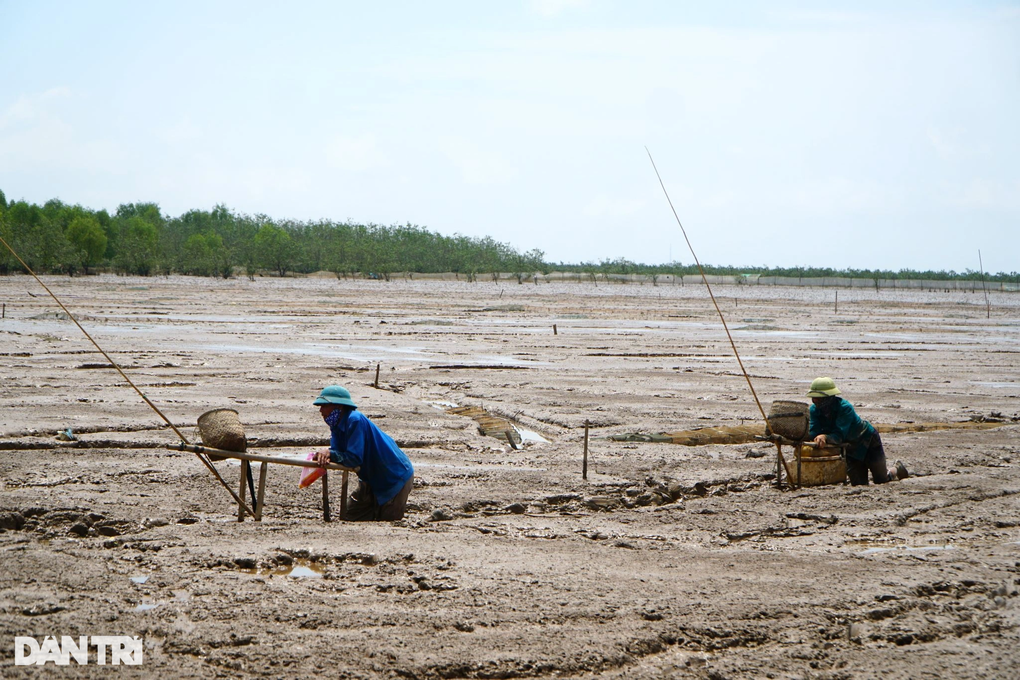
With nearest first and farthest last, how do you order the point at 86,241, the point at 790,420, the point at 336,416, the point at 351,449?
the point at 351,449
the point at 336,416
the point at 790,420
the point at 86,241

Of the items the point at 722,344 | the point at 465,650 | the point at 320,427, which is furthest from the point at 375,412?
the point at 722,344

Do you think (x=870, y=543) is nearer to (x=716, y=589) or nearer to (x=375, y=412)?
(x=716, y=589)

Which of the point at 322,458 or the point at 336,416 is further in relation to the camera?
the point at 336,416

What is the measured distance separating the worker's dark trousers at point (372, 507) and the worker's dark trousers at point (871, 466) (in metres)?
4.24

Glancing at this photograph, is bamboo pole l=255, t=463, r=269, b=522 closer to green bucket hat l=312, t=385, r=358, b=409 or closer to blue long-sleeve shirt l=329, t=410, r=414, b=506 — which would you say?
blue long-sleeve shirt l=329, t=410, r=414, b=506

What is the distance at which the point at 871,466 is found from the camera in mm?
8547

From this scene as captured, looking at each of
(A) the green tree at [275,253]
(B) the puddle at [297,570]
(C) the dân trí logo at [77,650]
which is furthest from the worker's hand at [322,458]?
(A) the green tree at [275,253]

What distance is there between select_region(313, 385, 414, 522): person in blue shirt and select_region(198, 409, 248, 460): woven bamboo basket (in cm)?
60

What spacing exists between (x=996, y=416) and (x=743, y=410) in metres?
3.36

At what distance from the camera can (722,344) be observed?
23.2 meters

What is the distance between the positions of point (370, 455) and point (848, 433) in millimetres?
4395

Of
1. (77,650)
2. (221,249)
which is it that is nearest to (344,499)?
(77,650)

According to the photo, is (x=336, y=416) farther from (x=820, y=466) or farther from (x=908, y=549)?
(x=820, y=466)

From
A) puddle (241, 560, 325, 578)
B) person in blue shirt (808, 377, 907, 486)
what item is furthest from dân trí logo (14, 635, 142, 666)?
person in blue shirt (808, 377, 907, 486)
